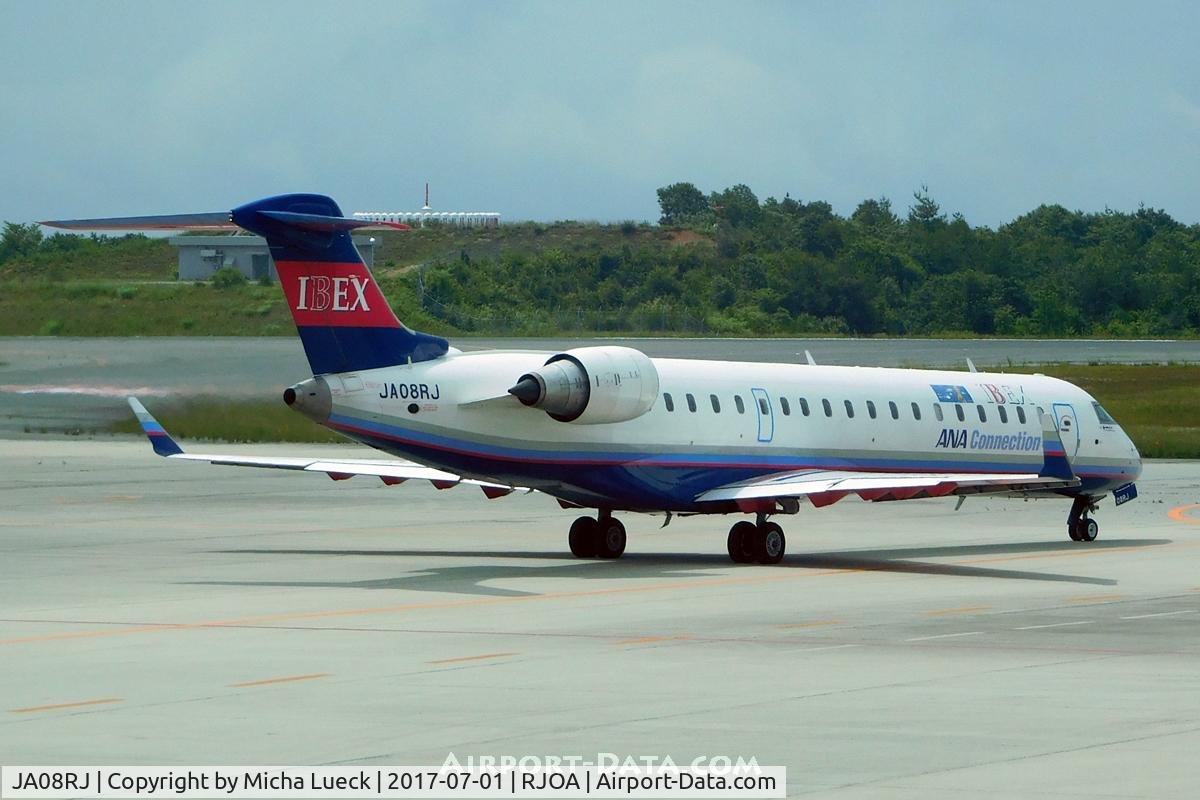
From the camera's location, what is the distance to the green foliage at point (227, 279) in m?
76.3

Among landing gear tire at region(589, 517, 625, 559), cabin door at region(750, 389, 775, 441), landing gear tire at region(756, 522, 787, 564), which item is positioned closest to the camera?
landing gear tire at region(756, 522, 787, 564)

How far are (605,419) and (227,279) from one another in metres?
50.8

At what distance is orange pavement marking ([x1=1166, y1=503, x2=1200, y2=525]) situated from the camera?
3836cm

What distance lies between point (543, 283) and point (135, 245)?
23944mm

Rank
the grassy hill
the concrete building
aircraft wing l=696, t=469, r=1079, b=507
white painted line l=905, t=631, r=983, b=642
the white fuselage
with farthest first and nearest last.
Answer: the concrete building
the grassy hill
aircraft wing l=696, t=469, r=1079, b=507
the white fuselage
white painted line l=905, t=631, r=983, b=642

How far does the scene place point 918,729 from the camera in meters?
14.3

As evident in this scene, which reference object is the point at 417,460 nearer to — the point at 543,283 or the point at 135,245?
the point at 135,245

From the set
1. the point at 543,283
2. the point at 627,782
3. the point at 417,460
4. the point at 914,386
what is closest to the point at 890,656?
the point at 627,782

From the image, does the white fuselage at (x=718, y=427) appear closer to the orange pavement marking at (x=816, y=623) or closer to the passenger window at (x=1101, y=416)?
the passenger window at (x=1101, y=416)

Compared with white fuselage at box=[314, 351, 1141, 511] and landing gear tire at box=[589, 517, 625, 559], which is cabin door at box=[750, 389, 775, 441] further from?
landing gear tire at box=[589, 517, 625, 559]

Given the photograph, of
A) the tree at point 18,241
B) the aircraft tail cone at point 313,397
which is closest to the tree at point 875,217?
→ the tree at point 18,241

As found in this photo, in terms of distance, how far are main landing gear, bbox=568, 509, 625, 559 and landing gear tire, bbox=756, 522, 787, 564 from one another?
2329 millimetres

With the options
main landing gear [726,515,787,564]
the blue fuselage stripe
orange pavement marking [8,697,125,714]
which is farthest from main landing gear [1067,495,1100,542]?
orange pavement marking [8,697,125,714]

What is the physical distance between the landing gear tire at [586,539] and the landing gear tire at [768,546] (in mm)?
2605
